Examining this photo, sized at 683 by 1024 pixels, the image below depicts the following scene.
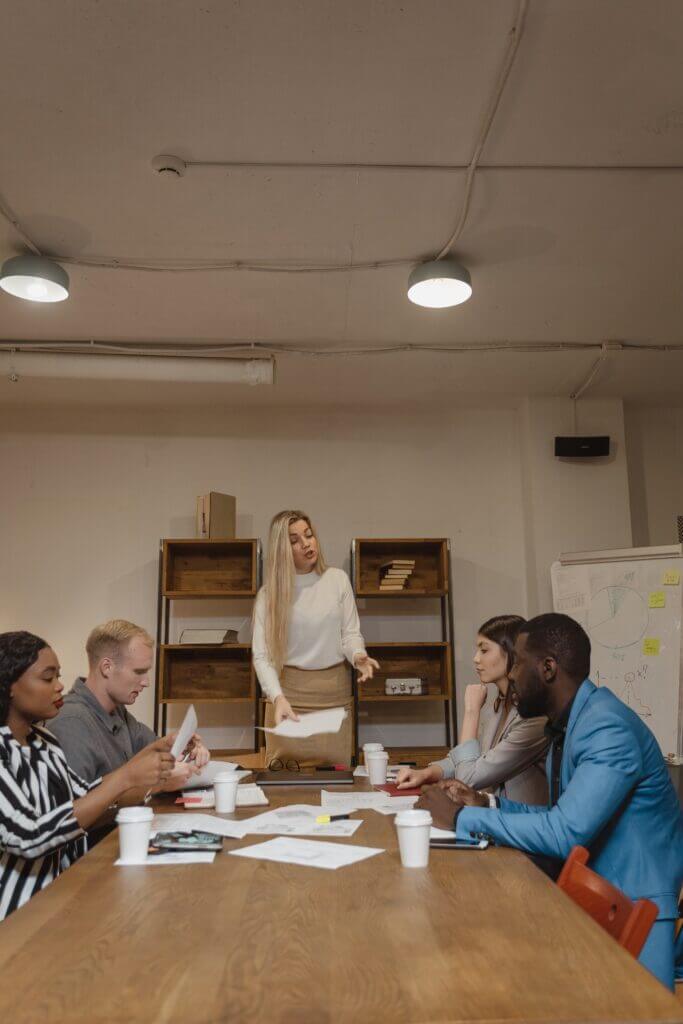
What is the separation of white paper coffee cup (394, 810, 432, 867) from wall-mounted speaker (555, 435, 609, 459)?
389cm

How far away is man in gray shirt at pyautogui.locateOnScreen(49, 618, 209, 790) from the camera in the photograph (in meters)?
2.44

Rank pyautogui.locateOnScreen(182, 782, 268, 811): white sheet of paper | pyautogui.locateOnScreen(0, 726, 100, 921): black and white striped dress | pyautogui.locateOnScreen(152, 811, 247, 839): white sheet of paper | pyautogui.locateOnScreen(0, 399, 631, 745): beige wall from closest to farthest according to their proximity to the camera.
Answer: pyautogui.locateOnScreen(0, 726, 100, 921): black and white striped dress → pyautogui.locateOnScreen(152, 811, 247, 839): white sheet of paper → pyautogui.locateOnScreen(182, 782, 268, 811): white sheet of paper → pyautogui.locateOnScreen(0, 399, 631, 745): beige wall

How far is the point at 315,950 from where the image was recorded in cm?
117

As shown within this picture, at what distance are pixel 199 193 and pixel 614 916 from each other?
8.71ft

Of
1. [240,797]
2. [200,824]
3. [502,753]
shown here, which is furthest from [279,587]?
[200,824]

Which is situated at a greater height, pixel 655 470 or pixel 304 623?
pixel 655 470

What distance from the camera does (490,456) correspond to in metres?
5.62

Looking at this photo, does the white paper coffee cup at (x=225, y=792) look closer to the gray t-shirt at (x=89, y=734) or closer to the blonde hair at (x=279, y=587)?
the gray t-shirt at (x=89, y=734)

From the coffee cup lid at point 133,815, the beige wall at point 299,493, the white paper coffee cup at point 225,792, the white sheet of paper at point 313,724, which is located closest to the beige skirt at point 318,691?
the white sheet of paper at point 313,724

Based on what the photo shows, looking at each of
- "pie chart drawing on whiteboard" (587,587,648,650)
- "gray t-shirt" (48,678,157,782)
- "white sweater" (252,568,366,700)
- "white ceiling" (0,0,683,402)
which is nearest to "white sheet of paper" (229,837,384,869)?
"gray t-shirt" (48,678,157,782)

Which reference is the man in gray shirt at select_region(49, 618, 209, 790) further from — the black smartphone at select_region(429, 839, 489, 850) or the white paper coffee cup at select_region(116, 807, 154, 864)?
the black smartphone at select_region(429, 839, 489, 850)

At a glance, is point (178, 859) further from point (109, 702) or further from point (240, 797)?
point (109, 702)

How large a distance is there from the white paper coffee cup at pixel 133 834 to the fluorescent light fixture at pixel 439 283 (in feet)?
8.15

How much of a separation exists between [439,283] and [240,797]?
7.15 ft
